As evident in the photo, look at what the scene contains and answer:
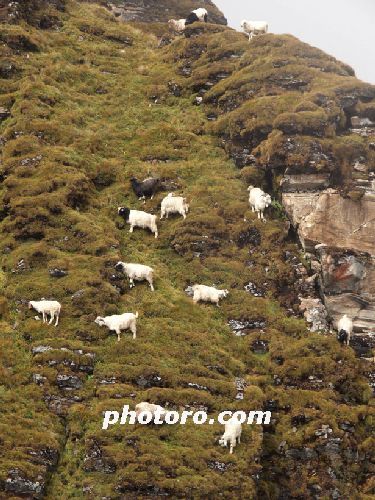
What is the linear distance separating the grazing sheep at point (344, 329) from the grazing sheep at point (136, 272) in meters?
9.14

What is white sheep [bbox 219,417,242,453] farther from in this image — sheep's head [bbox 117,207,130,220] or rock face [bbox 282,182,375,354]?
sheep's head [bbox 117,207,130,220]

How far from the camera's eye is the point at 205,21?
77750 mm

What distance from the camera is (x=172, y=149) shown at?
55750 mm

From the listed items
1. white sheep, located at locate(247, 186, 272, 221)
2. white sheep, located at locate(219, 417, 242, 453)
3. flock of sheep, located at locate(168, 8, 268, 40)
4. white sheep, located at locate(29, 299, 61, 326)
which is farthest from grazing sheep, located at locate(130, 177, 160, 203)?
flock of sheep, located at locate(168, 8, 268, 40)

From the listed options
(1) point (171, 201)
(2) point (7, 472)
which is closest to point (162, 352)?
(2) point (7, 472)

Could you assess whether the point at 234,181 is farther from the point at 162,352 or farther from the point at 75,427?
the point at 75,427

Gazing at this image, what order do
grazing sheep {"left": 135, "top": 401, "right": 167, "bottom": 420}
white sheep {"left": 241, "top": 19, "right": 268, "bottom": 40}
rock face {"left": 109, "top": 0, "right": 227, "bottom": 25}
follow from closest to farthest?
grazing sheep {"left": 135, "top": 401, "right": 167, "bottom": 420} < white sheep {"left": 241, "top": 19, "right": 268, "bottom": 40} < rock face {"left": 109, "top": 0, "right": 227, "bottom": 25}

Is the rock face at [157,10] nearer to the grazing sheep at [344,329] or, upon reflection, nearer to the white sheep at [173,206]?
the white sheep at [173,206]

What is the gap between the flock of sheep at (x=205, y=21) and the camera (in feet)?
229

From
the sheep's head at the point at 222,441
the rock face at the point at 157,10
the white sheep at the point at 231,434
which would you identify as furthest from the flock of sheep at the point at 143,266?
the rock face at the point at 157,10

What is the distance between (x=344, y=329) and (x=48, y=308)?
13693 mm

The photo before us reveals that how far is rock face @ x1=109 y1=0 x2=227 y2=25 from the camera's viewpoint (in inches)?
3280

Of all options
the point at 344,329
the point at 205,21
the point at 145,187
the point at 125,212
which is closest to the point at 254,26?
the point at 205,21

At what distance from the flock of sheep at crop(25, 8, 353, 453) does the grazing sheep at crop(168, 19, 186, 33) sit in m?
30.0
